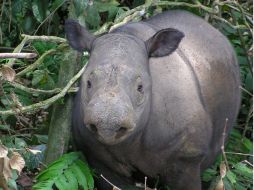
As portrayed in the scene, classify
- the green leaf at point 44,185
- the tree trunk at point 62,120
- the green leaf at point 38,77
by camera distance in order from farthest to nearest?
the green leaf at point 38,77
the tree trunk at point 62,120
the green leaf at point 44,185

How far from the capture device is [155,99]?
4.14 metres

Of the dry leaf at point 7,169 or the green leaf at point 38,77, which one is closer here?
the dry leaf at point 7,169

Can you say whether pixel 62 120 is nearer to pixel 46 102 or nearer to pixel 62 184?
pixel 46 102

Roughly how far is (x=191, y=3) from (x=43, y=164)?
1670 mm

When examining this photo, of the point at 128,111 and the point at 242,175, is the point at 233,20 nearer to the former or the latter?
the point at 242,175

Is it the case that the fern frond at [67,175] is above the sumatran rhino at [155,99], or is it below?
below

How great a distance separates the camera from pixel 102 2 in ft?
18.0

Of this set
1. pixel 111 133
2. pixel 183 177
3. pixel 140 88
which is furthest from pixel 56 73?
pixel 111 133

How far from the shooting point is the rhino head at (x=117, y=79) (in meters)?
3.48

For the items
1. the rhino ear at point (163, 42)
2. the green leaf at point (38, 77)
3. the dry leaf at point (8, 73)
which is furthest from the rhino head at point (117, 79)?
the green leaf at point (38, 77)

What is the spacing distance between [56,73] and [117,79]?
5.95 ft

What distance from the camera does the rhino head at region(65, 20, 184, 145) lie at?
3.48m

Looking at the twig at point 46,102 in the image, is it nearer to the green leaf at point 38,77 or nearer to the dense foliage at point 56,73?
the dense foliage at point 56,73

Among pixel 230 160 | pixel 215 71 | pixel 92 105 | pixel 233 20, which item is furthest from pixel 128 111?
pixel 233 20
